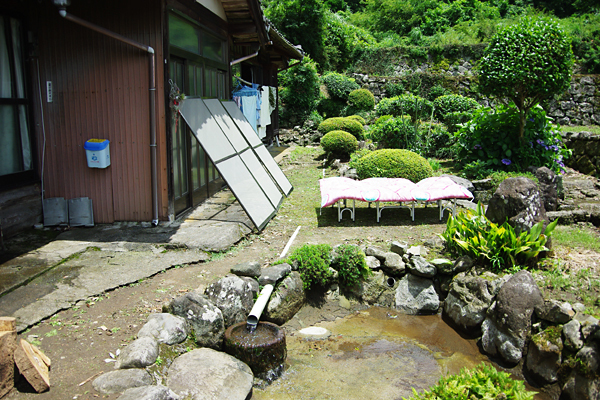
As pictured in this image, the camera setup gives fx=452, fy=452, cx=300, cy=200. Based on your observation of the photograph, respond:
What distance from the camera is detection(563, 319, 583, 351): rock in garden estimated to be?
4.09 m

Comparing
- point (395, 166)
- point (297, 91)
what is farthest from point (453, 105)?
point (395, 166)

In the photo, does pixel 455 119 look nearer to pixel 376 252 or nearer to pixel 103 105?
pixel 376 252

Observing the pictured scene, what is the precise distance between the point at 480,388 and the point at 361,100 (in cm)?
1743

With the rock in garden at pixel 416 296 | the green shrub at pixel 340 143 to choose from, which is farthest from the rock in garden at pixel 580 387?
the green shrub at pixel 340 143

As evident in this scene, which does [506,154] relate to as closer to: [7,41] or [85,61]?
[85,61]

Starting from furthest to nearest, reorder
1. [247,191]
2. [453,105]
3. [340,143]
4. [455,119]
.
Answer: [453,105] → [455,119] → [340,143] → [247,191]

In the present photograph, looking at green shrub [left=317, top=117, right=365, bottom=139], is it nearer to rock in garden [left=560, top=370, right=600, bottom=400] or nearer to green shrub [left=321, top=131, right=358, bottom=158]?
green shrub [left=321, top=131, right=358, bottom=158]

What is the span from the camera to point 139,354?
141 inches

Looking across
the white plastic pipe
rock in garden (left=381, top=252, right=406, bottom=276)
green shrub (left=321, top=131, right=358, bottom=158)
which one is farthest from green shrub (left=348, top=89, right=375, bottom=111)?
the white plastic pipe

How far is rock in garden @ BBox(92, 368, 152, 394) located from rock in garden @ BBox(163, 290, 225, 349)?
82cm

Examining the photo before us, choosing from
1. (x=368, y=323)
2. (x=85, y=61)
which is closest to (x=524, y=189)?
(x=368, y=323)

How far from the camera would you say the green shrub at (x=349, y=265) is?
18.8 feet

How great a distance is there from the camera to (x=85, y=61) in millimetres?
6590

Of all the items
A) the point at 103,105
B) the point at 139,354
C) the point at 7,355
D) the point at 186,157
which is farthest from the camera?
the point at 186,157
